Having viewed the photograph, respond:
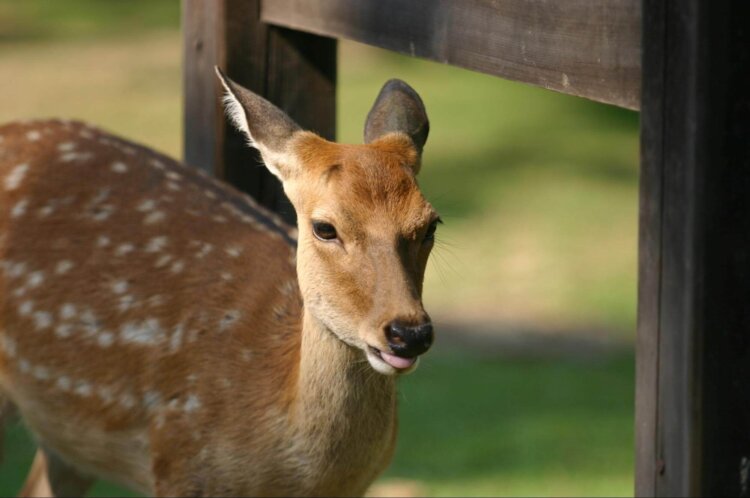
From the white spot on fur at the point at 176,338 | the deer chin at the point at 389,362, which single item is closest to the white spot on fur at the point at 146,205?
the white spot on fur at the point at 176,338

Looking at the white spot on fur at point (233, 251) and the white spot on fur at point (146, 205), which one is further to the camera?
the white spot on fur at point (146, 205)

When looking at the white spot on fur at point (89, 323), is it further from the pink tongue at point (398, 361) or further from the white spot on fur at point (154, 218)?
the pink tongue at point (398, 361)

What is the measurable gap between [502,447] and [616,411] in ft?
3.19

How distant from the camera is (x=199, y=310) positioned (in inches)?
167

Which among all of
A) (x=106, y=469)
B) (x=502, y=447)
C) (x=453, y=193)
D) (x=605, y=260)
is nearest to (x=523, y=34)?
(x=106, y=469)

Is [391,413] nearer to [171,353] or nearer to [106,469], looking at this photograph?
[171,353]

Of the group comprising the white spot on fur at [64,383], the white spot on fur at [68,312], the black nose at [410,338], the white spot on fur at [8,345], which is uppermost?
the black nose at [410,338]

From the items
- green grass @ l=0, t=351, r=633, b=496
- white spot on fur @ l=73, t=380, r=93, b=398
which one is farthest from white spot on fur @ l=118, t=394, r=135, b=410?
green grass @ l=0, t=351, r=633, b=496

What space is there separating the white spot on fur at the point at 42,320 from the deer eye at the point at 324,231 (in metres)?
1.27

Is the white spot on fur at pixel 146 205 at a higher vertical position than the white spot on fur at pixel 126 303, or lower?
higher

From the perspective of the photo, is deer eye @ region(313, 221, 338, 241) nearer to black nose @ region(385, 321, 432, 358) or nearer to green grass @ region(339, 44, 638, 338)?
black nose @ region(385, 321, 432, 358)

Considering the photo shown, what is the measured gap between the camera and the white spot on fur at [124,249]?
14.6ft

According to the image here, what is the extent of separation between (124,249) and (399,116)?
1.05 meters

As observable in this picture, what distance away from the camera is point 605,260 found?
32.1 ft
